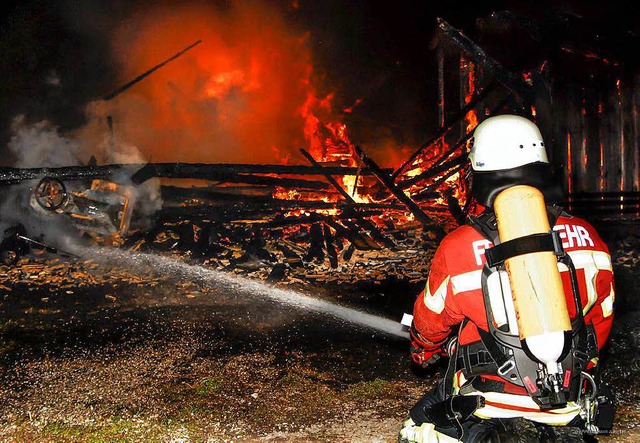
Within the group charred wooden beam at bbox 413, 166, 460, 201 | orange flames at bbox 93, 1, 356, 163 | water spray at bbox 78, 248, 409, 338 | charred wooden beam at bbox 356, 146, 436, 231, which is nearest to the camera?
water spray at bbox 78, 248, 409, 338

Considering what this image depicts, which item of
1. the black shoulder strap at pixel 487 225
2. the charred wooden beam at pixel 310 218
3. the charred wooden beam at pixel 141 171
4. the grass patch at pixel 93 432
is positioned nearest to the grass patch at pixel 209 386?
the grass patch at pixel 93 432

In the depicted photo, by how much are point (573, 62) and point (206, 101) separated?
10.6 metres

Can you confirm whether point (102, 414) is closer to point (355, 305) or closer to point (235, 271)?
point (355, 305)

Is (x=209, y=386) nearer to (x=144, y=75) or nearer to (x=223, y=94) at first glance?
(x=144, y=75)

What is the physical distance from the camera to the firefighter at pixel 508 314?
193 centimetres

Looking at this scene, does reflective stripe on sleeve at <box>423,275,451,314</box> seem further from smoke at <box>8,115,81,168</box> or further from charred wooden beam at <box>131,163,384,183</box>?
smoke at <box>8,115,81,168</box>

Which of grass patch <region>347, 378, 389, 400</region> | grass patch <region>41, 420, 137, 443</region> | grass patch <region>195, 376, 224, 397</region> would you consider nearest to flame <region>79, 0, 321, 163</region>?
grass patch <region>195, 376, 224, 397</region>

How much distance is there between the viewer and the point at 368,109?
1708 cm

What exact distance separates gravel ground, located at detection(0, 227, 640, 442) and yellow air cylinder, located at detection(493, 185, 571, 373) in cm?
199

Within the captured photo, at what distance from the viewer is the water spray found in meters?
5.91

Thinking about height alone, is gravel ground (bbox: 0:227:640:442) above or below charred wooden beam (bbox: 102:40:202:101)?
below

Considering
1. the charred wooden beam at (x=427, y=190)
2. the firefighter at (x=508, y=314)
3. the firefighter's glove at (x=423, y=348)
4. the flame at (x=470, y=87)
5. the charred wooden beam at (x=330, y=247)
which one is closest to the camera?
the firefighter at (x=508, y=314)

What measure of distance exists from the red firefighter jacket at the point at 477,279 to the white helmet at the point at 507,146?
0.89 feet

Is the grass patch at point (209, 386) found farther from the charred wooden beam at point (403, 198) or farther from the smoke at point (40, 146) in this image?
the smoke at point (40, 146)
